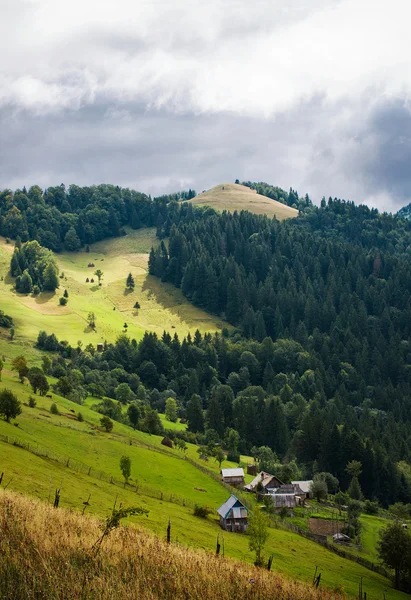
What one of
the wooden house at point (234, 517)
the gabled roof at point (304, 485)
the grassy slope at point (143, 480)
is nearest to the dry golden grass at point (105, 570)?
the grassy slope at point (143, 480)

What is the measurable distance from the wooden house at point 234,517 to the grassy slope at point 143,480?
122 cm

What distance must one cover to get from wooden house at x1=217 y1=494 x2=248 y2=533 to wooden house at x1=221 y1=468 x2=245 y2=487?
27039 millimetres

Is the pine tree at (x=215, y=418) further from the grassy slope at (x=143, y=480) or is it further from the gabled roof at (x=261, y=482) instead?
the grassy slope at (x=143, y=480)

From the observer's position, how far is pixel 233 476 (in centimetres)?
9375

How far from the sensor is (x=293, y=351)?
185375 millimetres

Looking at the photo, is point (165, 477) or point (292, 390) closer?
point (165, 477)

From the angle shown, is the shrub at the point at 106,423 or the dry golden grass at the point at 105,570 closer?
the dry golden grass at the point at 105,570

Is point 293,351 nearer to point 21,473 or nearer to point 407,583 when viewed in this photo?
point 407,583

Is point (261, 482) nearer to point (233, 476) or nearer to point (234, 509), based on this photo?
point (233, 476)

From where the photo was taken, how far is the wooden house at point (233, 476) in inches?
3653

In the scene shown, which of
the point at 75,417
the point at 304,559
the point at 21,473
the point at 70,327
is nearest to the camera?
the point at 21,473

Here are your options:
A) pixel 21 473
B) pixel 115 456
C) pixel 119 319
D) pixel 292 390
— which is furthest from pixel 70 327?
pixel 21 473

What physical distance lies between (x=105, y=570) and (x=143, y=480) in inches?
2000

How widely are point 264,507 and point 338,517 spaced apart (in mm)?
14446
